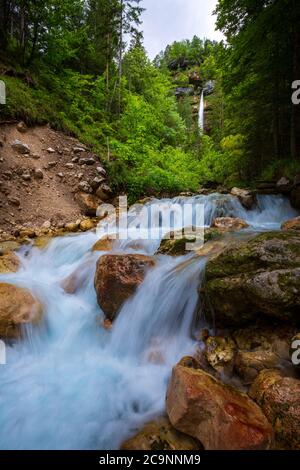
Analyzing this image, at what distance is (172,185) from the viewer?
1170cm

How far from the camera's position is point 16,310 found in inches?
147

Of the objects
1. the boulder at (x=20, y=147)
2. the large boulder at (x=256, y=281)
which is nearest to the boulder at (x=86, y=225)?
the boulder at (x=20, y=147)

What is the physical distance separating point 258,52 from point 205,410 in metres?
10.5

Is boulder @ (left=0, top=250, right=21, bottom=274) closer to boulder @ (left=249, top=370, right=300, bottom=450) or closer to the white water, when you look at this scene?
the white water

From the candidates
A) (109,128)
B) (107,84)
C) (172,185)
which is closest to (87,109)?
(109,128)

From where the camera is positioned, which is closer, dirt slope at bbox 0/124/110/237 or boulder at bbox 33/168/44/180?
dirt slope at bbox 0/124/110/237

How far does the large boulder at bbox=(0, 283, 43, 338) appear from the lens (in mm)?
3602

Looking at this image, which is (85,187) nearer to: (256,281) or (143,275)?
(143,275)

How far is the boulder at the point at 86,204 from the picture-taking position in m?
8.84

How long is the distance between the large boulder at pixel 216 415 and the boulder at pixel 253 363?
39cm

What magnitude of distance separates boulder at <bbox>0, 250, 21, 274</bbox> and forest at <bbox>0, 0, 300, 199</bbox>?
5015 millimetres
